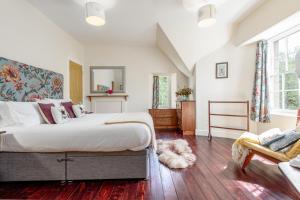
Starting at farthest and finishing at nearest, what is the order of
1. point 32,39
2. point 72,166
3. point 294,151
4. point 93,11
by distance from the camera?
point 32,39, point 93,11, point 72,166, point 294,151

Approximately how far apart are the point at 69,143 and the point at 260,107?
11.6 feet

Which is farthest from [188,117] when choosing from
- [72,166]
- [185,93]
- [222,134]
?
[72,166]

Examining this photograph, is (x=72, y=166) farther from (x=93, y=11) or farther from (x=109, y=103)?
(x=109, y=103)

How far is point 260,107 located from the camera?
12.0 ft

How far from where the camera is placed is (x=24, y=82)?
2859 millimetres

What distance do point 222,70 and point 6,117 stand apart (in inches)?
161

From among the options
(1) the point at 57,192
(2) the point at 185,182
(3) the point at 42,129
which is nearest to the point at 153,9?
(3) the point at 42,129

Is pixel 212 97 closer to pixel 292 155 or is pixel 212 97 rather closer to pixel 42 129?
pixel 292 155

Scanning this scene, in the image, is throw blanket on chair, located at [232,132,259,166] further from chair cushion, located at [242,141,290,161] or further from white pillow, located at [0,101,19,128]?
white pillow, located at [0,101,19,128]

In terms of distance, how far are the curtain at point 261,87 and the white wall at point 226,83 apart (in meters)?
0.31

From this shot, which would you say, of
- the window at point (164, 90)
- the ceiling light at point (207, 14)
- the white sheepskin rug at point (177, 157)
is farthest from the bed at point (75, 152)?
the window at point (164, 90)

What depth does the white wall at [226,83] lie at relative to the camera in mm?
4074

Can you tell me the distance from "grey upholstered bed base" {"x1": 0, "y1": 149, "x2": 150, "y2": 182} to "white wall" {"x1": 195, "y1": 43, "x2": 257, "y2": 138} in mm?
2847

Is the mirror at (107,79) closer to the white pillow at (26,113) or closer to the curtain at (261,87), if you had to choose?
the white pillow at (26,113)
